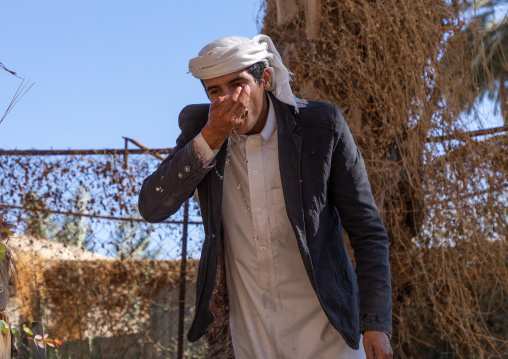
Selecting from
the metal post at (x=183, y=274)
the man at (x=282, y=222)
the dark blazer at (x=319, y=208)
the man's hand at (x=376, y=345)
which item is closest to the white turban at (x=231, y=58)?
the man at (x=282, y=222)

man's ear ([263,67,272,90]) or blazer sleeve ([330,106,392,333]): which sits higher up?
man's ear ([263,67,272,90])

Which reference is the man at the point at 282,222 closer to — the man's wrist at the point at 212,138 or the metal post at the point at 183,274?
the man's wrist at the point at 212,138

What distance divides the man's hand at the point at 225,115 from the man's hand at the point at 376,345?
0.85m

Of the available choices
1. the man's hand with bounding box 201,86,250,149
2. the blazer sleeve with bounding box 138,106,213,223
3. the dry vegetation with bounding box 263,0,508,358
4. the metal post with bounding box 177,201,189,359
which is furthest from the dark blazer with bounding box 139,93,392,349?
the metal post with bounding box 177,201,189,359

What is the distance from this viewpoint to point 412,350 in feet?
17.1

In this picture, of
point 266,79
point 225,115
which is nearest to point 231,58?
point 266,79

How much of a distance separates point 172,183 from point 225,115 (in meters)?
0.33

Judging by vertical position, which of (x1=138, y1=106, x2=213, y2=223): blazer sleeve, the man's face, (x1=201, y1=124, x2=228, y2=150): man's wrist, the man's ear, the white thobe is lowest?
the white thobe

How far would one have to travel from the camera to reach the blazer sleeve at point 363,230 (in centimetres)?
207

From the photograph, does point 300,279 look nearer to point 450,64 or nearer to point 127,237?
point 450,64

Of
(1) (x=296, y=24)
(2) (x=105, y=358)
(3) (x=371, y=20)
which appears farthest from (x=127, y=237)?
(3) (x=371, y=20)

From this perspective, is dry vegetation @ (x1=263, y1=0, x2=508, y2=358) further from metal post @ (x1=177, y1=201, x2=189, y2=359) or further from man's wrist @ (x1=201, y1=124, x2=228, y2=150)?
man's wrist @ (x1=201, y1=124, x2=228, y2=150)

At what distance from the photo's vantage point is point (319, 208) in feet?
7.04

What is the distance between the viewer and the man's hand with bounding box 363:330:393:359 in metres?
→ 2.02
